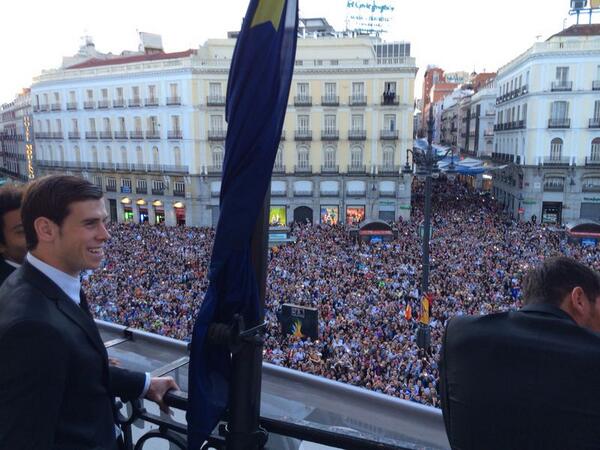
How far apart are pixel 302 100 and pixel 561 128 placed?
1787 centimetres

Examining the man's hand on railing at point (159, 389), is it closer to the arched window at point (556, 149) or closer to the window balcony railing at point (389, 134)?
the window balcony railing at point (389, 134)

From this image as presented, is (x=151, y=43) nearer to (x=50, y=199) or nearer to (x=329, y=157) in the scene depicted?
(x=329, y=157)

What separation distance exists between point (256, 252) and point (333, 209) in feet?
114

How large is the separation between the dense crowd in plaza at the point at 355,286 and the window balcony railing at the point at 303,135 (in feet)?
32.0

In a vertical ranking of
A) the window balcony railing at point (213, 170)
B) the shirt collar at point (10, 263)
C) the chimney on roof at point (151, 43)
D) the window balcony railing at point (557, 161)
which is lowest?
the window balcony railing at point (213, 170)

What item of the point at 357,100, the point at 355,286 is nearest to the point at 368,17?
the point at 357,100

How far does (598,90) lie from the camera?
3344cm

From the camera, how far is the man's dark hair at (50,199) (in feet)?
6.24

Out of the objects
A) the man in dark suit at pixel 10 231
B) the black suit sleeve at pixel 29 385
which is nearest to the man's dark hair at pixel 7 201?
the man in dark suit at pixel 10 231

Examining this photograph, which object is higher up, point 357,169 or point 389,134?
point 389,134

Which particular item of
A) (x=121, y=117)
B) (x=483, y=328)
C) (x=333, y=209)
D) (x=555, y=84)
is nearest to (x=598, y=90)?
(x=555, y=84)

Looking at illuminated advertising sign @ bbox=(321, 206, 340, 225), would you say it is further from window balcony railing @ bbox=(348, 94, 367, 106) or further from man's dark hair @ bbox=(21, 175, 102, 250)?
man's dark hair @ bbox=(21, 175, 102, 250)

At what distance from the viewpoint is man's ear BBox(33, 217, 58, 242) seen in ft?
6.26

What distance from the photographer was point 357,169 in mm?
36344
